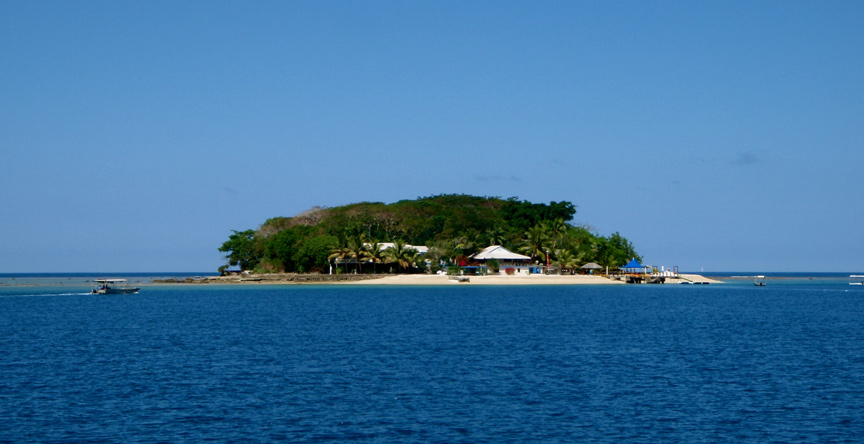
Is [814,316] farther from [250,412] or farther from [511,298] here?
[250,412]

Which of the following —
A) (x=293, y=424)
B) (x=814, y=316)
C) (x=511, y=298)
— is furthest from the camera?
(x=511, y=298)

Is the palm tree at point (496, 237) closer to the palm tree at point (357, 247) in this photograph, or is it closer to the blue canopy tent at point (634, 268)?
the blue canopy tent at point (634, 268)

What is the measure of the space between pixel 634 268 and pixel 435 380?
10214cm

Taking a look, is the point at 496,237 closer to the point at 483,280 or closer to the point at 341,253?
the point at 483,280

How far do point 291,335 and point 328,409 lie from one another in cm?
2118

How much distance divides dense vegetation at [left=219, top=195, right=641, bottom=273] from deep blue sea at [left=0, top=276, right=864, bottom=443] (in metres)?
63.7

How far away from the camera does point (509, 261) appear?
4702 inches

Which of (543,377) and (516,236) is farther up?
(516,236)

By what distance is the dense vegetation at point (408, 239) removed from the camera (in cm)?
11862

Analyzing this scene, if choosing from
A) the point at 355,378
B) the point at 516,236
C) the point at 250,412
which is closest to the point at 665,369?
the point at 355,378

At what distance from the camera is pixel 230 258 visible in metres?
139

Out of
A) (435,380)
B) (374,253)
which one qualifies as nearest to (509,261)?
(374,253)

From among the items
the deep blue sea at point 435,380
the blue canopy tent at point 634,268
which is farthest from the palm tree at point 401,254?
the deep blue sea at point 435,380

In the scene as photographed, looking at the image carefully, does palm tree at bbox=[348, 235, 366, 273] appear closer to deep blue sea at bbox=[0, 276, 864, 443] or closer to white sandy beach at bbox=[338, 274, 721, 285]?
white sandy beach at bbox=[338, 274, 721, 285]
